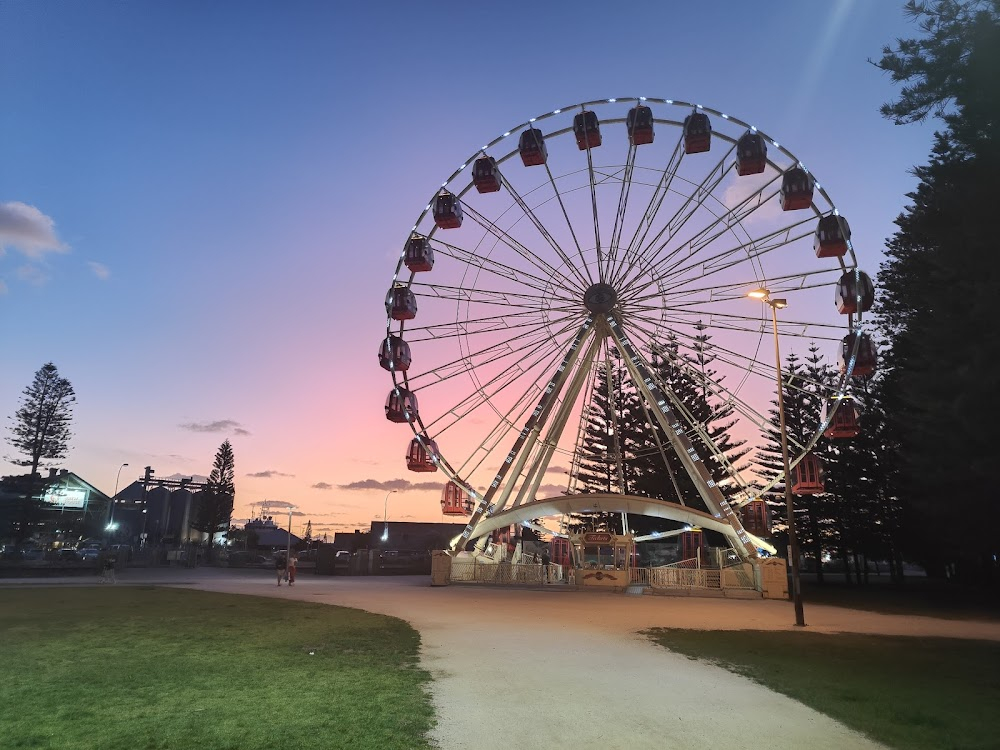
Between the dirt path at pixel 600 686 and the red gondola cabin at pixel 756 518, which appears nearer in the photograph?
the dirt path at pixel 600 686

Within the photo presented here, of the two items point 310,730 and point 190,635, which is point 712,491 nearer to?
point 190,635

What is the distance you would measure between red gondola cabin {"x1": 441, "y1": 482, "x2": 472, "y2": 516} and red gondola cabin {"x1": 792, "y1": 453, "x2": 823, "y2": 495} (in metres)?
13.4

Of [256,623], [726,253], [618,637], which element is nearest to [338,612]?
[256,623]

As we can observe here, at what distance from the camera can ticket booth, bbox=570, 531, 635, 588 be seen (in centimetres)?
2786

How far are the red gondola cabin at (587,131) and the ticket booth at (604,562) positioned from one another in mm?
16845

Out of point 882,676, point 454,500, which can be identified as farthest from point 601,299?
point 882,676

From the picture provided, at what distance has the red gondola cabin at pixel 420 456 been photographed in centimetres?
2680

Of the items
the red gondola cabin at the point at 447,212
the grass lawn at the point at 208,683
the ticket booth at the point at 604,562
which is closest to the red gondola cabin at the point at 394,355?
the red gondola cabin at the point at 447,212

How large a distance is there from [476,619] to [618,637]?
408 centimetres

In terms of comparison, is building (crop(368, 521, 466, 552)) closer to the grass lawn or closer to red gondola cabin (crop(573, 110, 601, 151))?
red gondola cabin (crop(573, 110, 601, 151))

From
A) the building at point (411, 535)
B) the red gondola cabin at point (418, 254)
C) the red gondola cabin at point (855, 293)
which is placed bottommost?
A: the building at point (411, 535)

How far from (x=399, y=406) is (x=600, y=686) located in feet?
63.9

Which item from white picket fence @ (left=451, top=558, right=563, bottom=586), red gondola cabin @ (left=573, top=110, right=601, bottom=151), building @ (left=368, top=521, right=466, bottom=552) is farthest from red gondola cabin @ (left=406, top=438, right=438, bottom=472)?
building @ (left=368, top=521, right=466, bottom=552)

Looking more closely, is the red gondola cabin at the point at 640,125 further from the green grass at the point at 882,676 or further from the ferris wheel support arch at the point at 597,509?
the green grass at the point at 882,676
